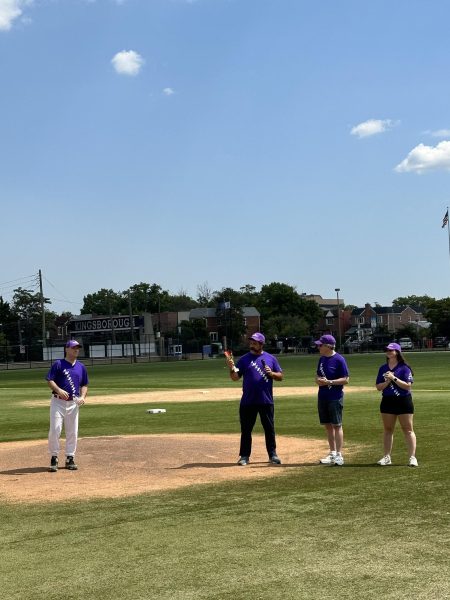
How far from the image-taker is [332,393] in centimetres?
1180

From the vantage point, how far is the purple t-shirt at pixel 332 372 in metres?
11.7

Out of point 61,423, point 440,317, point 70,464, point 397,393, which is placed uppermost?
point 440,317

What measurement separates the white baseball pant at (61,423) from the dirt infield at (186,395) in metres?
14.6

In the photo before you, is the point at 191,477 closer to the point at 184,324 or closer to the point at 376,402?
the point at 376,402

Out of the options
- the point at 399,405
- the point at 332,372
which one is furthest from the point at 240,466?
the point at 399,405

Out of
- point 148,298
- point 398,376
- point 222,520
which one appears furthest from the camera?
point 148,298

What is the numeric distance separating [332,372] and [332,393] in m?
0.31

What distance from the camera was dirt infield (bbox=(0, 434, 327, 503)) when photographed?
10562 mm

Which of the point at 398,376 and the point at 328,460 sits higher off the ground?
the point at 398,376

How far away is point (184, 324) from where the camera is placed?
147875mm

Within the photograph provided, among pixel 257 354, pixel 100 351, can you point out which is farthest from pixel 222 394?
pixel 100 351

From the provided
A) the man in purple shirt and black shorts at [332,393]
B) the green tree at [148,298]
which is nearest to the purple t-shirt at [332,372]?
the man in purple shirt and black shorts at [332,393]

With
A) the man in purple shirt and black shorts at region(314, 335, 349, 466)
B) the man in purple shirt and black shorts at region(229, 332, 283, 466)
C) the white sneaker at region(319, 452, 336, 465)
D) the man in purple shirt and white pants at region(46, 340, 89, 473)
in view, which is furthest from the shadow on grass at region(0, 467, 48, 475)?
the man in purple shirt and black shorts at region(314, 335, 349, 466)

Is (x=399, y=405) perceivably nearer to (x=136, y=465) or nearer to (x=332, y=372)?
(x=332, y=372)
